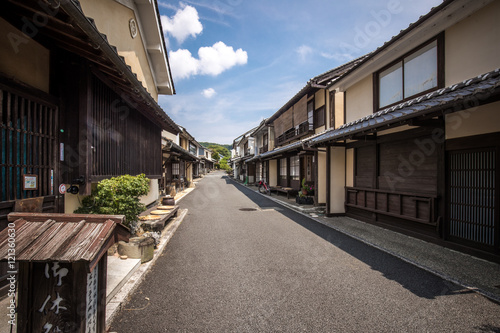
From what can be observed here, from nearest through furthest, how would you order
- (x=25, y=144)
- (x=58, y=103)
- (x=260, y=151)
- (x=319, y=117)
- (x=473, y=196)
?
(x=25, y=144) < (x=58, y=103) < (x=473, y=196) < (x=319, y=117) < (x=260, y=151)

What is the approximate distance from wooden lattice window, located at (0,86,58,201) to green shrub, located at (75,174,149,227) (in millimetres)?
722

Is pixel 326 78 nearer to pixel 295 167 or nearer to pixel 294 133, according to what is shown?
pixel 294 133

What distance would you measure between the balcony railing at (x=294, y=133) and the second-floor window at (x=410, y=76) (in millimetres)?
5852

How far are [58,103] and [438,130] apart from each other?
28.9ft

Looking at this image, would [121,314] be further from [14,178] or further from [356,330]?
[356,330]

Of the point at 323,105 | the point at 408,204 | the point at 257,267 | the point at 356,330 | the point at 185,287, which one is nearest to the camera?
the point at 356,330

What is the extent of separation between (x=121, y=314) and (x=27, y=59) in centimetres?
417

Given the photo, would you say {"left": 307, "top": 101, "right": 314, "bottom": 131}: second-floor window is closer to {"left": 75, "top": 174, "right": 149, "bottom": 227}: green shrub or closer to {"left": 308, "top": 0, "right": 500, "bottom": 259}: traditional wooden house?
{"left": 308, "top": 0, "right": 500, "bottom": 259}: traditional wooden house

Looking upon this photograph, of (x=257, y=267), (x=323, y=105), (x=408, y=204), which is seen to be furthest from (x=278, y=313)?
(x=323, y=105)

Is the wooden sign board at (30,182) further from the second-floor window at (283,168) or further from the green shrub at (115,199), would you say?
the second-floor window at (283,168)

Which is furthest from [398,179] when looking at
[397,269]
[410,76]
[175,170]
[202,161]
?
[202,161]

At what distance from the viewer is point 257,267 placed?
4.56 metres

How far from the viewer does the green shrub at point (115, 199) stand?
4286 mm

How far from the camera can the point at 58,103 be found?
391 centimetres
